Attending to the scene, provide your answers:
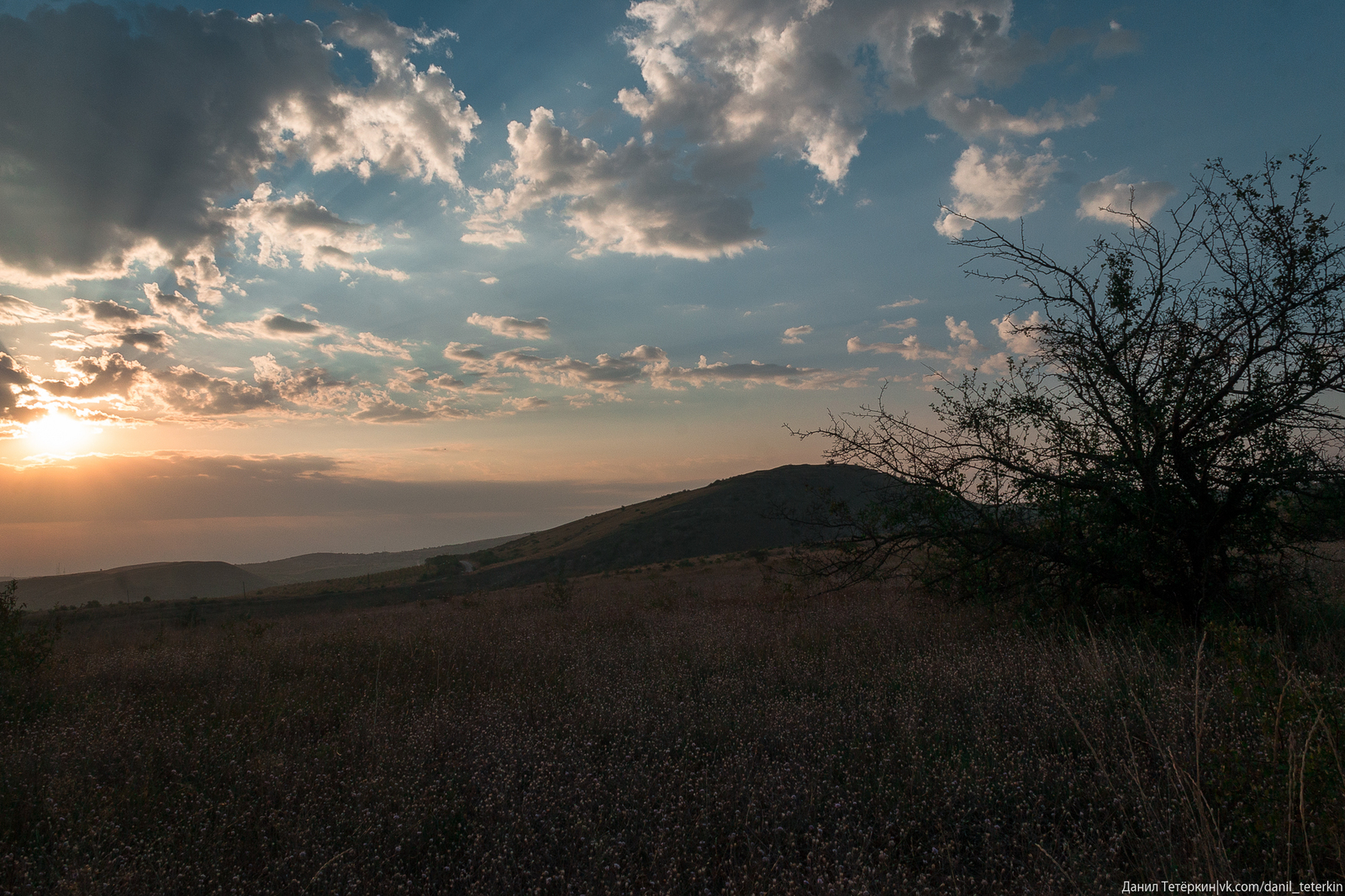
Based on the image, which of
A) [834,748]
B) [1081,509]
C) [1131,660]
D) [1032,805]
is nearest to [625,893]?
[834,748]

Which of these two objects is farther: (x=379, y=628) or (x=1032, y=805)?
(x=379, y=628)

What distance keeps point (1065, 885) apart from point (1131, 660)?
370 centimetres

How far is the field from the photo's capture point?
297 cm

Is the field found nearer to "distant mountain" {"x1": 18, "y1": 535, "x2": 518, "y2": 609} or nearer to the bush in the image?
the bush

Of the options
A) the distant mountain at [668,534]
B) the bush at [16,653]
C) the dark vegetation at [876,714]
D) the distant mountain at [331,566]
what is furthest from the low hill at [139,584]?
the dark vegetation at [876,714]

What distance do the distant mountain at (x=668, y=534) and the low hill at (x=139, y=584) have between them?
171 ft

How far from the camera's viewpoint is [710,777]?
381 cm

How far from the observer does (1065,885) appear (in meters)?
2.83

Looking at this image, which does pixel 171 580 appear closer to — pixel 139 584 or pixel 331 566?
pixel 139 584

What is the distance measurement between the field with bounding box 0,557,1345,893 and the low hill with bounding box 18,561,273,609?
335 feet

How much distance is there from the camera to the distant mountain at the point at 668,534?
54781 mm

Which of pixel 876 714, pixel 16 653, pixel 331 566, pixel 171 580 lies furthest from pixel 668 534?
pixel 331 566

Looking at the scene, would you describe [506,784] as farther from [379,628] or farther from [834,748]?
[379,628]

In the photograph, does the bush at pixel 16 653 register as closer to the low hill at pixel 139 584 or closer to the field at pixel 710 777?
the field at pixel 710 777
